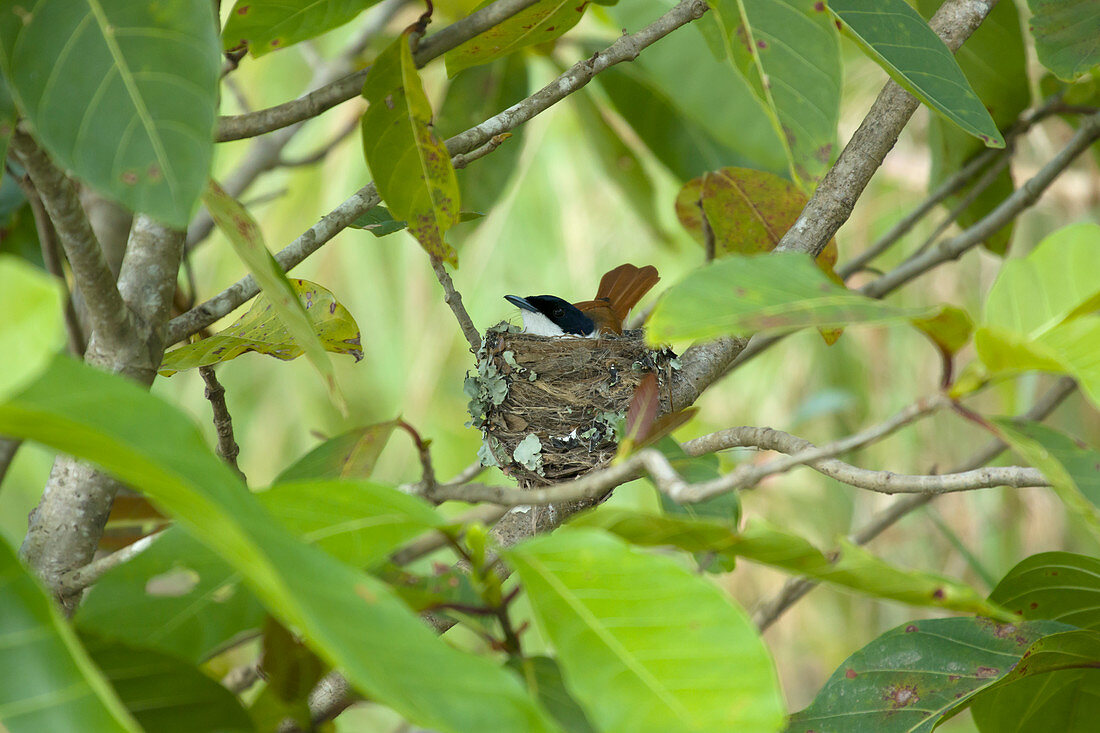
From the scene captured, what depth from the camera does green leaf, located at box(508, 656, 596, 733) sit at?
63cm

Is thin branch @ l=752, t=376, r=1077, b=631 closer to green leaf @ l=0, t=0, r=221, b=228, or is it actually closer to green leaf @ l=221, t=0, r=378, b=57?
green leaf @ l=221, t=0, r=378, b=57

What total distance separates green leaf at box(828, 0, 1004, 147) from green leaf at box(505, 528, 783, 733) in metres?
0.53

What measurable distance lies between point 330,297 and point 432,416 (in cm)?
428

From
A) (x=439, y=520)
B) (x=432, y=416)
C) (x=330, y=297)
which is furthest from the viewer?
(x=432, y=416)

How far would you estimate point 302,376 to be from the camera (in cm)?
548

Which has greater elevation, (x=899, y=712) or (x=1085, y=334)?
(x=1085, y=334)

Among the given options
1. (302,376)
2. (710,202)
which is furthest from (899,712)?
(302,376)

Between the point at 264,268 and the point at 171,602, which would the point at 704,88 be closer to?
the point at 264,268

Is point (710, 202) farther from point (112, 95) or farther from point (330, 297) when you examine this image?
Result: point (112, 95)

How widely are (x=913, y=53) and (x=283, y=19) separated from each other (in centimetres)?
67

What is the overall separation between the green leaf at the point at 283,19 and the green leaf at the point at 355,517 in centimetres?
62

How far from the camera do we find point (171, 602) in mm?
587

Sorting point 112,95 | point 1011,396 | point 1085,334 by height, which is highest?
point 112,95

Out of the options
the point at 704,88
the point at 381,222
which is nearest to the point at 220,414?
the point at 381,222
